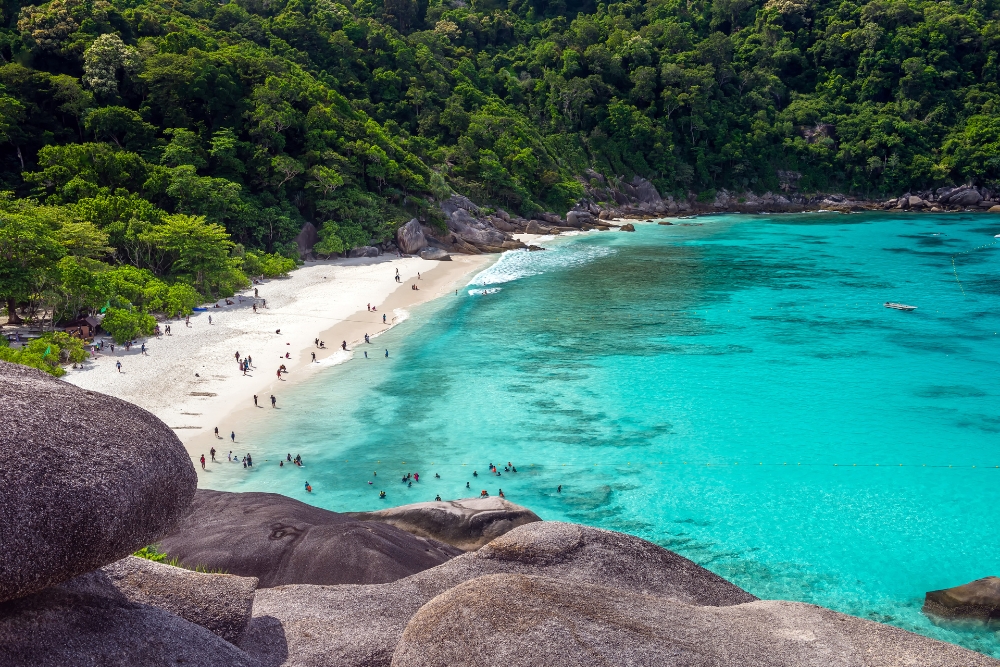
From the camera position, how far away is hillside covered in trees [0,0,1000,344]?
5212 cm

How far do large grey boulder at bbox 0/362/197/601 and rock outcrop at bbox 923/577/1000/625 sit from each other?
2123 centimetres

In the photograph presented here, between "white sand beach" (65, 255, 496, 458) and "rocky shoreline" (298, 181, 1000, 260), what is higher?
"rocky shoreline" (298, 181, 1000, 260)

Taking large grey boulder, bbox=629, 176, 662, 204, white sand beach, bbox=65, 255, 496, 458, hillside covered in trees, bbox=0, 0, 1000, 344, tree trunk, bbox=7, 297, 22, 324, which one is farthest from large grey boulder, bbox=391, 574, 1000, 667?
large grey boulder, bbox=629, 176, 662, 204

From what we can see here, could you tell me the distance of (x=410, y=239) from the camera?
71.4 m

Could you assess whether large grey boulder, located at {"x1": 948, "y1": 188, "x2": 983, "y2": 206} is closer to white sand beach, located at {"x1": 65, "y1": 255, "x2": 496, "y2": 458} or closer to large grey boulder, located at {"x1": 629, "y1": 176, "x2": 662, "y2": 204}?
large grey boulder, located at {"x1": 629, "y1": 176, "x2": 662, "y2": 204}

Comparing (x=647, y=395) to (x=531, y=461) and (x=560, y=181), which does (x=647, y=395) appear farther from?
(x=560, y=181)

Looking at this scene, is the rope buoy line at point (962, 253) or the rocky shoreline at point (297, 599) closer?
the rocky shoreline at point (297, 599)

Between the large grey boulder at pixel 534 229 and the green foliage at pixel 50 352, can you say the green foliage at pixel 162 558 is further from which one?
the large grey boulder at pixel 534 229

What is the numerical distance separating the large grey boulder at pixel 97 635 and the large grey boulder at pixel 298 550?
17.9ft

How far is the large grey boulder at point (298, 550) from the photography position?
14906 millimetres

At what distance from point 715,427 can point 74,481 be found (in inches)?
1168

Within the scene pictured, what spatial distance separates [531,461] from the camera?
1148 inches

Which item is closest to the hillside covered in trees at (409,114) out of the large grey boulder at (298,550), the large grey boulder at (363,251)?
the large grey boulder at (363,251)

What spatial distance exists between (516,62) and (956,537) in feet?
393
